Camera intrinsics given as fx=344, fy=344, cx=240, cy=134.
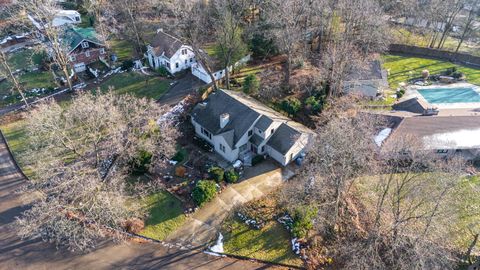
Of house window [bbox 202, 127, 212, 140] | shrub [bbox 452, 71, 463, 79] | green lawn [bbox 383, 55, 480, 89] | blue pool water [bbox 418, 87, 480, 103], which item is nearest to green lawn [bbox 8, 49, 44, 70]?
house window [bbox 202, 127, 212, 140]

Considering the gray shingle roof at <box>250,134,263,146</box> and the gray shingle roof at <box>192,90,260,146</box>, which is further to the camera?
the gray shingle roof at <box>250,134,263,146</box>

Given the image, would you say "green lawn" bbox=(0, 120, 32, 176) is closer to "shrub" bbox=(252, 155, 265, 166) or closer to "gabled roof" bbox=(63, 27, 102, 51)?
"gabled roof" bbox=(63, 27, 102, 51)

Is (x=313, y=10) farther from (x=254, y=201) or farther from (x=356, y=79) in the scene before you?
(x=254, y=201)

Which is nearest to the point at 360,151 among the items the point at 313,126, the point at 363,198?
the point at 363,198

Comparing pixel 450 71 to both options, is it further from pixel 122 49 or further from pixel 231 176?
pixel 122 49

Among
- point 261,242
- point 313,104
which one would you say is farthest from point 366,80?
point 261,242

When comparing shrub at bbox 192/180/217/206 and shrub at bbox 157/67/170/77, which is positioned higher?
shrub at bbox 157/67/170/77
